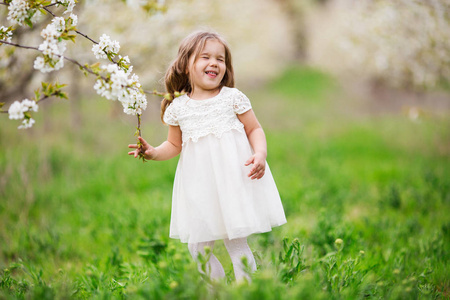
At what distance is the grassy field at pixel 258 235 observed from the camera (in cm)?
230

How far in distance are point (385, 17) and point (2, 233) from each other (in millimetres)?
6918

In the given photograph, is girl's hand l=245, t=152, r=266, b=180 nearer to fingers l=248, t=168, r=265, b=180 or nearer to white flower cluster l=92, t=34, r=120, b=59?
fingers l=248, t=168, r=265, b=180

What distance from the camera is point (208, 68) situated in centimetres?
249

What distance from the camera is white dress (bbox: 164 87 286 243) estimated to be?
2324 millimetres

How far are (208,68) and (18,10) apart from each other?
3.53 ft

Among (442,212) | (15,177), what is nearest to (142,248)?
(15,177)

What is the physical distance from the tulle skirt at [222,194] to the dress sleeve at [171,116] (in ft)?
0.59

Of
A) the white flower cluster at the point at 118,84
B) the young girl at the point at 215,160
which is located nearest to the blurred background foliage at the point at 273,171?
the young girl at the point at 215,160

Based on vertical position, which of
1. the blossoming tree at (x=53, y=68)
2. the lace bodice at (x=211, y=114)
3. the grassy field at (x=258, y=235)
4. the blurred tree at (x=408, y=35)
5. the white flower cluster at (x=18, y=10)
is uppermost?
the blurred tree at (x=408, y=35)

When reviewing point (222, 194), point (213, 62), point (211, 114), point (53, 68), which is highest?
point (213, 62)

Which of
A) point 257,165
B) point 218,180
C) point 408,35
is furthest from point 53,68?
point 408,35

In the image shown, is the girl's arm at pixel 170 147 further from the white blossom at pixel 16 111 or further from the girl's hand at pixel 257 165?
the white blossom at pixel 16 111

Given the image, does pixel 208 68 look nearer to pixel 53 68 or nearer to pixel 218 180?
pixel 218 180

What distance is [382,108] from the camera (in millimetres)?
15836
